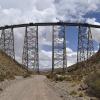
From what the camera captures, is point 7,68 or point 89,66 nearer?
point 89,66

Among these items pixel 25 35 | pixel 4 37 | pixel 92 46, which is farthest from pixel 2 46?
pixel 92 46

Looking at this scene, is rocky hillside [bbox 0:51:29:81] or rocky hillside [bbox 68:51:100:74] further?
rocky hillside [bbox 68:51:100:74]

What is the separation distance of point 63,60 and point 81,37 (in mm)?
7516

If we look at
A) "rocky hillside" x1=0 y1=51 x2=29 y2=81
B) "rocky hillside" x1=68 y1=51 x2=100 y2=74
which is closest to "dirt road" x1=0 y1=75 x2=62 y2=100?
"rocky hillside" x1=0 y1=51 x2=29 y2=81

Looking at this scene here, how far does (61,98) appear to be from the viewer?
23094mm

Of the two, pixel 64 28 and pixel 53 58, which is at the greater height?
pixel 64 28

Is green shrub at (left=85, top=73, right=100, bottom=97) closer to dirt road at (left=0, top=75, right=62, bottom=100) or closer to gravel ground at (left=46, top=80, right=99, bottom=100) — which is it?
gravel ground at (left=46, top=80, right=99, bottom=100)

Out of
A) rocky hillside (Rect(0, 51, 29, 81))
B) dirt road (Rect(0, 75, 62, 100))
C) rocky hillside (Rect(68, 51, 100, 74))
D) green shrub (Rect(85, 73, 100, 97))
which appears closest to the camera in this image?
dirt road (Rect(0, 75, 62, 100))

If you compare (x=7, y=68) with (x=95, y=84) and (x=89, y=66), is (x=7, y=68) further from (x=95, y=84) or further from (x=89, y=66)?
(x=95, y=84)

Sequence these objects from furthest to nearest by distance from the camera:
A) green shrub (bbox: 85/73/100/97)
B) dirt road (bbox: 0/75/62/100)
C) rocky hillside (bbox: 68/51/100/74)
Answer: rocky hillside (bbox: 68/51/100/74), green shrub (bbox: 85/73/100/97), dirt road (bbox: 0/75/62/100)

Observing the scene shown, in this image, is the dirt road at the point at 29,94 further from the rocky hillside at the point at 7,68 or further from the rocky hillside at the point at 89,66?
the rocky hillside at the point at 89,66

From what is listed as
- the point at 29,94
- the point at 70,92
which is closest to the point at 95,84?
the point at 70,92

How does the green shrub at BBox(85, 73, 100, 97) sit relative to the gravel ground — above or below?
above

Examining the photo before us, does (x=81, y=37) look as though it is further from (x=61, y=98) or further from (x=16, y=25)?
(x=61, y=98)
